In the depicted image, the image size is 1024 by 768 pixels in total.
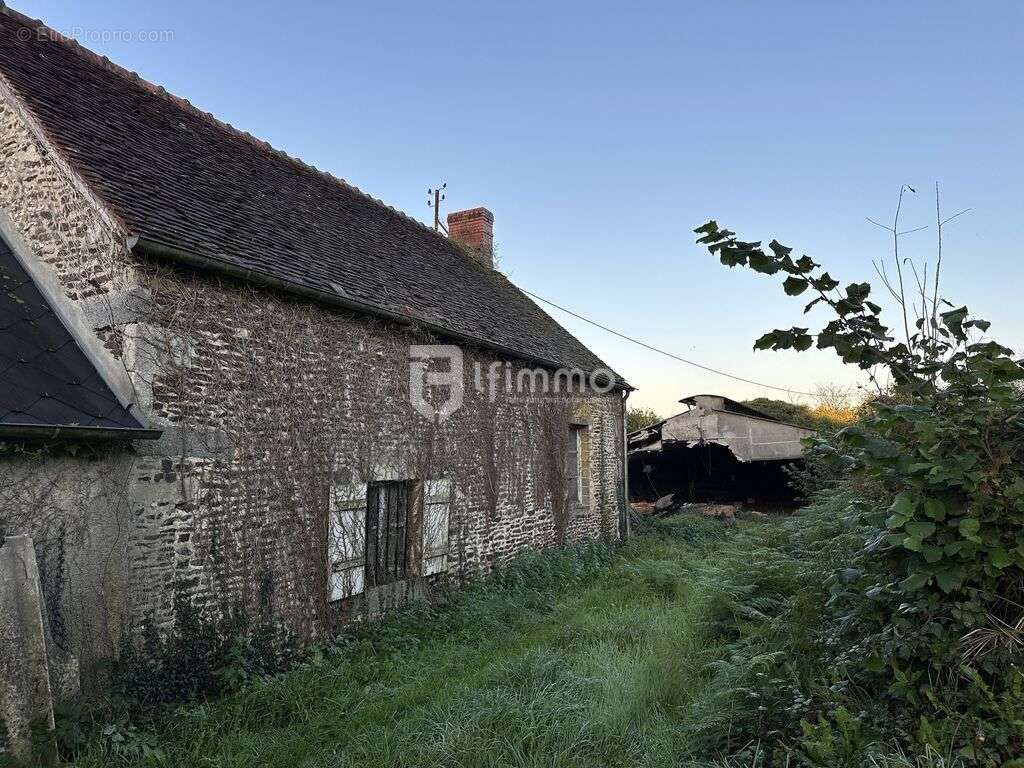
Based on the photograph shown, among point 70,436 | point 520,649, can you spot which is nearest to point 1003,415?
point 520,649

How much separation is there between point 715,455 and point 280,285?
17161 millimetres

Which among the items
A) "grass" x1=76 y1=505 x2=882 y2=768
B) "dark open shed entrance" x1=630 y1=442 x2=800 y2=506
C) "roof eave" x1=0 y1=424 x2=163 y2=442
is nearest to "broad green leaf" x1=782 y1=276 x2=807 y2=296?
"grass" x1=76 y1=505 x2=882 y2=768

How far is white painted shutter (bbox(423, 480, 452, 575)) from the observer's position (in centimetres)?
820

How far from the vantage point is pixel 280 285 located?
6.23 metres

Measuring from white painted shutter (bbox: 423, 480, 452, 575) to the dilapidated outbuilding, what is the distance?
10.1 metres

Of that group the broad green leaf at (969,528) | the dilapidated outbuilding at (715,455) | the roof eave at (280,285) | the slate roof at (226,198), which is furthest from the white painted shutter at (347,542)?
the dilapidated outbuilding at (715,455)

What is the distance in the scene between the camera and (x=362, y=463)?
7.25 meters

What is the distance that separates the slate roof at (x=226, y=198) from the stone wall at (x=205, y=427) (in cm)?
29

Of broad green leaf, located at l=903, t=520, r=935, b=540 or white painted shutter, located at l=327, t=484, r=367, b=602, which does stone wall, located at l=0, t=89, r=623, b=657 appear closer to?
white painted shutter, located at l=327, t=484, r=367, b=602

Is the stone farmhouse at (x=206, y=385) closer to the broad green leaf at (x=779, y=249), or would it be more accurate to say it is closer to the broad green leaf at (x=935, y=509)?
the broad green leaf at (x=779, y=249)

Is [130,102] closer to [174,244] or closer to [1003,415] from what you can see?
[174,244]

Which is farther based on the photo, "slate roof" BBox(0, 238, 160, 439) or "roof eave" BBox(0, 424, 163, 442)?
"slate roof" BBox(0, 238, 160, 439)

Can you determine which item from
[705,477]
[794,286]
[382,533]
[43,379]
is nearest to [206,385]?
[43,379]

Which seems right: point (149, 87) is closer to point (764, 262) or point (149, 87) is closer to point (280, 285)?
point (280, 285)
